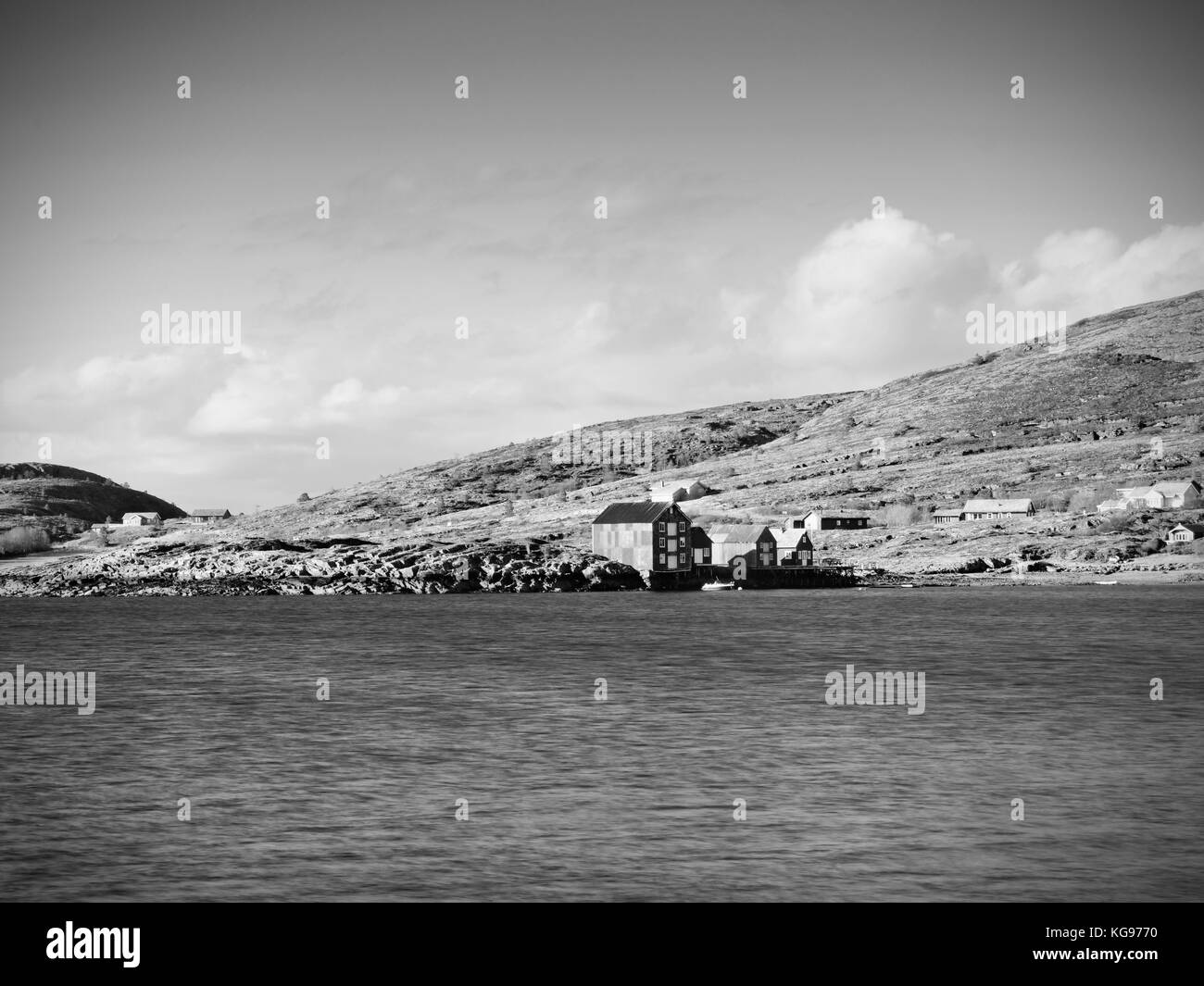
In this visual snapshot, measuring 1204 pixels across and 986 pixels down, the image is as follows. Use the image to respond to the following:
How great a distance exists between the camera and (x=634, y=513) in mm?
155500

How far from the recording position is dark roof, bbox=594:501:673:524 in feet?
502

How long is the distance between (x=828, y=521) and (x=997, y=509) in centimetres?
2321

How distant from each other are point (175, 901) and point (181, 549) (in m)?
152

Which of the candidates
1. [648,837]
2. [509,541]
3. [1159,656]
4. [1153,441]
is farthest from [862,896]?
[1153,441]

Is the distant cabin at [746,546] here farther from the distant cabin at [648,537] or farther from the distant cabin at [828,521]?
the distant cabin at [828,521]

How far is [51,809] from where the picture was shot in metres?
28.9

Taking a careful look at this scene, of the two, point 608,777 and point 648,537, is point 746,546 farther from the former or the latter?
point 608,777

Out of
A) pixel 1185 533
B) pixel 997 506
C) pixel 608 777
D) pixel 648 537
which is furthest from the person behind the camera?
pixel 997 506

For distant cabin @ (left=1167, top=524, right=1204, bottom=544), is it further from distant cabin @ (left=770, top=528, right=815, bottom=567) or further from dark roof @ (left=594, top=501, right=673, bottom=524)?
dark roof @ (left=594, top=501, right=673, bottom=524)

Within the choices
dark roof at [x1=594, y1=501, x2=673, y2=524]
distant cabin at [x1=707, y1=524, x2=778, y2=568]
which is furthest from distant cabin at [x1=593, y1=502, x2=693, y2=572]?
distant cabin at [x1=707, y1=524, x2=778, y2=568]

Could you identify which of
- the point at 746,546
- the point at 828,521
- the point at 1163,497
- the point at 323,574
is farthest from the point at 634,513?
the point at 1163,497

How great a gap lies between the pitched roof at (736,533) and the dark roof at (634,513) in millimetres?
11654

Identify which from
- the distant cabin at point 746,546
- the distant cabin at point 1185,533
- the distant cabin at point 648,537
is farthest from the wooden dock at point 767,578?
the distant cabin at point 1185,533

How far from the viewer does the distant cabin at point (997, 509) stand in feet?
550
